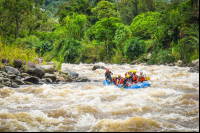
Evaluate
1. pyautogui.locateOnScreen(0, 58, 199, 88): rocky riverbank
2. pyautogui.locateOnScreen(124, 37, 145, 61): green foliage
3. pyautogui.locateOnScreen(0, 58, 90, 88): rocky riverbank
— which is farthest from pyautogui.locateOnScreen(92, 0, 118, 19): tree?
pyautogui.locateOnScreen(0, 58, 90, 88): rocky riverbank

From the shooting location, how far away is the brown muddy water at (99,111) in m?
3.80

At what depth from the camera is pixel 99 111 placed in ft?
15.8

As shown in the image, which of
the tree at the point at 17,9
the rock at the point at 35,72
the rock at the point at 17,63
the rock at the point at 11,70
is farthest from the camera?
the tree at the point at 17,9

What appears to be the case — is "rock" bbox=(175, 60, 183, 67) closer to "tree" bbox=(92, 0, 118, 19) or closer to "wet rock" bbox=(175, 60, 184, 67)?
"wet rock" bbox=(175, 60, 184, 67)

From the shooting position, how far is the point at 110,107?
513cm

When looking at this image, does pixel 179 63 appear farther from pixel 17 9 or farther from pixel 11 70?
pixel 17 9

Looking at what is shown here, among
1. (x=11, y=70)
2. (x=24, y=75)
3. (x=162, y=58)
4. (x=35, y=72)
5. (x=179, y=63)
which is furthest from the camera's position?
(x=162, y=58)

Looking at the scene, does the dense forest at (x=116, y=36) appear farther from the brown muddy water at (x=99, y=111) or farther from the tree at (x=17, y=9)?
the brown muddy water at (x=99, y=111)

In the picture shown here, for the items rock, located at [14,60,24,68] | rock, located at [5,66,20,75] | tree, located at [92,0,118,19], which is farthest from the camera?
tree, located at [92,0,118,19]

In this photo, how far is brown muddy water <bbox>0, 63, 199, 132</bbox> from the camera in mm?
3801

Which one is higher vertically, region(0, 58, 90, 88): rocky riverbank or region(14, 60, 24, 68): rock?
region(14, 60, 24, 68): rock

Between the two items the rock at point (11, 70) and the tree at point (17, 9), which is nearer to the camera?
the rock at point (11, 70)

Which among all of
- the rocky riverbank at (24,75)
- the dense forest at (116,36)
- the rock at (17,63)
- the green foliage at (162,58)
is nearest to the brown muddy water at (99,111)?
the rocky riverbank at (24,75)

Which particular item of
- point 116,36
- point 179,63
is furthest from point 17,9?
point 179,63
